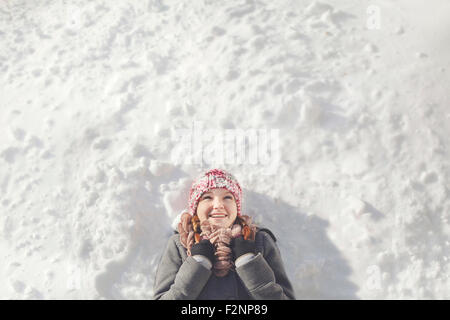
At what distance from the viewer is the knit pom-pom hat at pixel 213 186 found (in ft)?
8.78

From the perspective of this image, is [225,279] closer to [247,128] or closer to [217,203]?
[217,203]

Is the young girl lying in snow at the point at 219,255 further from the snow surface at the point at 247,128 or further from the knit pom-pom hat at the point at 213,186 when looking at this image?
the snow surface at the point at 247,128

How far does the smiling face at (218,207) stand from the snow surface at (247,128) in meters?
0.34

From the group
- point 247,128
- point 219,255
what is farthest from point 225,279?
point 247,128

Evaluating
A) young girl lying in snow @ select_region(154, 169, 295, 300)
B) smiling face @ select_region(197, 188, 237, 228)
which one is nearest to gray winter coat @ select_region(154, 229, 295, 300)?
young girl lying in snow @ select_region(154, 169, 295, 300)

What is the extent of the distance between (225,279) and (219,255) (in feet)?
0.46

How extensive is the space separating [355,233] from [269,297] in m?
0.77

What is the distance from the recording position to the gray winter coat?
2.40 metres

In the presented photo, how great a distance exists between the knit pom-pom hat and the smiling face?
0.08ft

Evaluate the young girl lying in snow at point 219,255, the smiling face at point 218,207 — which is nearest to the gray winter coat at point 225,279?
the young girl lying in snow at point 219,255

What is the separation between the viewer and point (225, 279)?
8.18 feet

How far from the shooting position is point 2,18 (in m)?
4.09

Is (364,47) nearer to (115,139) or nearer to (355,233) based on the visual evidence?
(355,233)

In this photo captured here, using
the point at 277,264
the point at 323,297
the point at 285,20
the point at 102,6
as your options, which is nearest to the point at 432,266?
the point at 323,297
